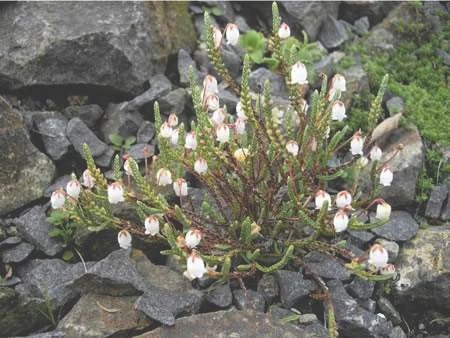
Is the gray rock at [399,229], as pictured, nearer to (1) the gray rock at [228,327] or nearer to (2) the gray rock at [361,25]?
(1) the gray rock at [228,327]

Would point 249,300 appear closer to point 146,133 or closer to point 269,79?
point 146,133

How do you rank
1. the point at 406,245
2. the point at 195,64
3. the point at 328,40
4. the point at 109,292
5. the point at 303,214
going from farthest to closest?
the point at 328,40 → the point at 195,64 → the point at 406,245 → the point at 109,292 → the point at 303,214

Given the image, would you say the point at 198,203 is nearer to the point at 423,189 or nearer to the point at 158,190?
the point at 158,190

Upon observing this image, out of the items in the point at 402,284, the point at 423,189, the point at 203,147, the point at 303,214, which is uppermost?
the point at 203,147

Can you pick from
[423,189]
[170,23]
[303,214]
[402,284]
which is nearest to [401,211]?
[423,189]

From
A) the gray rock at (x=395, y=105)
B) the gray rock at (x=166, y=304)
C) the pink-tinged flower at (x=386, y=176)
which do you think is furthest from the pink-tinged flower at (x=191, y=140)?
the gray rock at (x=395, y=105)

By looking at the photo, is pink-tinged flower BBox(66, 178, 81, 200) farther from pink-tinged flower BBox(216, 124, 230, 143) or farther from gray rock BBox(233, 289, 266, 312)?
gray rock BBox(233, 289, 266, 312)

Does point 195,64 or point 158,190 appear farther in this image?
point 195,64

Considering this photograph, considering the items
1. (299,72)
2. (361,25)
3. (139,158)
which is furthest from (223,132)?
(361,25)
